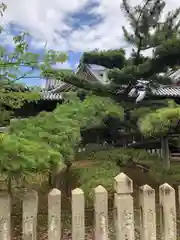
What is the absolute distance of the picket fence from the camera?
1.70 meters

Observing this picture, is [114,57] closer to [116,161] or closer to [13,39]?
[116,161]

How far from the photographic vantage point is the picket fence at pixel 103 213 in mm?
1702

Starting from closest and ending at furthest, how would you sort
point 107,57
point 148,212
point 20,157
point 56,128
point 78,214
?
point 20,157, point 78,214, point 148,212, point 56,128, point 107,57

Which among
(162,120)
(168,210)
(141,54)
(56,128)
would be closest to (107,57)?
(141,54)

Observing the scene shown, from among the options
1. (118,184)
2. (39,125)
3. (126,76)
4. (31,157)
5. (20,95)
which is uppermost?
(126,76)

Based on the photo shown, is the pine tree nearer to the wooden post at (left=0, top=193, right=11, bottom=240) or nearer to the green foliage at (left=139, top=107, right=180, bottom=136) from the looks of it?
the green foliage at (left=139, top=107, right=180, bottom=136)

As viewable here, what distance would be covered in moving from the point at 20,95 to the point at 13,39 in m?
0.43

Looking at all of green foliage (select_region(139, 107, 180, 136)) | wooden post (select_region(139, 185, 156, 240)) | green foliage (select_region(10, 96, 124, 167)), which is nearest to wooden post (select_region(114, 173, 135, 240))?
wooden post (select_region(139, 185, 156, 240))

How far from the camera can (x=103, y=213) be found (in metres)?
1.84

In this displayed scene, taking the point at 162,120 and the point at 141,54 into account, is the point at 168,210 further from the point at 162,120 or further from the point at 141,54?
the point at 141,54

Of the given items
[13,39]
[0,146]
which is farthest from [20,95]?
[0,146]

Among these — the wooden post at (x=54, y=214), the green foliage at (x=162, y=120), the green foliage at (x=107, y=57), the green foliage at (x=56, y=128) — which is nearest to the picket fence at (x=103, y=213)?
the wooden post at (x=54, y=214)

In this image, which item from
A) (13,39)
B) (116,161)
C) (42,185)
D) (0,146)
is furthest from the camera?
(116,161)

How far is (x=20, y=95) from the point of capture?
7.72 ft
